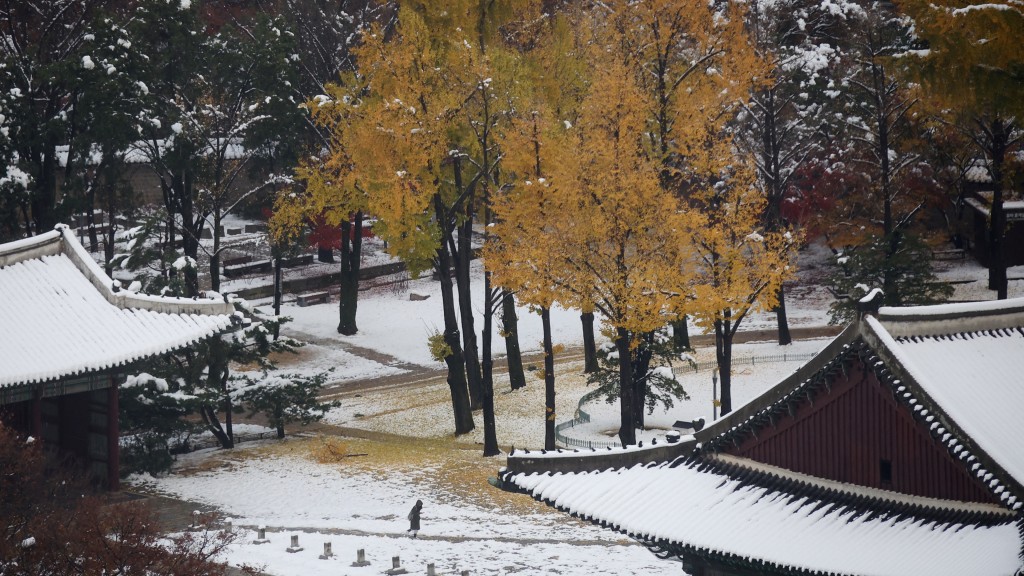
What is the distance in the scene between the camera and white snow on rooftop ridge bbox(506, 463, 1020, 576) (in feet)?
51.2

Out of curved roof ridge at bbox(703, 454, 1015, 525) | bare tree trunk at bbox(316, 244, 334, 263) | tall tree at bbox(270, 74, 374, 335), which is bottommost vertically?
curved roof ridge at bbox(703, 454, 1015, 525)

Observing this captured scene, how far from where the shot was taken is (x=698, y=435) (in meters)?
19.0

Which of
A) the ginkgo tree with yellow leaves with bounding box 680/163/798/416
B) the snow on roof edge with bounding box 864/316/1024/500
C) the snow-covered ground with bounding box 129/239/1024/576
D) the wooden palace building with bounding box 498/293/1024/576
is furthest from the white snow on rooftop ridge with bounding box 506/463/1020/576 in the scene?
the ginkgo tree with yellow leaves with bounding box 680/163/798/416

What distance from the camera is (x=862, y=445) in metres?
17.2

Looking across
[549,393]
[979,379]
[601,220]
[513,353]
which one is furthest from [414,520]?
[513,353]

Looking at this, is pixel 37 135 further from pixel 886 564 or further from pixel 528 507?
pixel 886 564

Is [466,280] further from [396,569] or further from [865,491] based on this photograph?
[865,491]

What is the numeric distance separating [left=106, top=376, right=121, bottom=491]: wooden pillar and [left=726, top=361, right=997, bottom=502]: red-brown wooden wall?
16268 mm

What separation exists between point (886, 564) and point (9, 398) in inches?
737

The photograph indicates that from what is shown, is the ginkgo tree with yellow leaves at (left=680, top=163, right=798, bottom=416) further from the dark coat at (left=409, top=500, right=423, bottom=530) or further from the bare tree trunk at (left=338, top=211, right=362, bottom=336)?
the bare tree trunk at (left=338, top=211, right=362, bottom=336)

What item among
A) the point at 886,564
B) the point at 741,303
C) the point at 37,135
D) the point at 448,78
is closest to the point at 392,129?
the point at 448,78

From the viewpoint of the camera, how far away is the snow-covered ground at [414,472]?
76.0 feet

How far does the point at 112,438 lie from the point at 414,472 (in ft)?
23.3

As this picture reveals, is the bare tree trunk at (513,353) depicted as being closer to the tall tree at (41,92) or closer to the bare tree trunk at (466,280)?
the bare tree trunk at (466,280)
